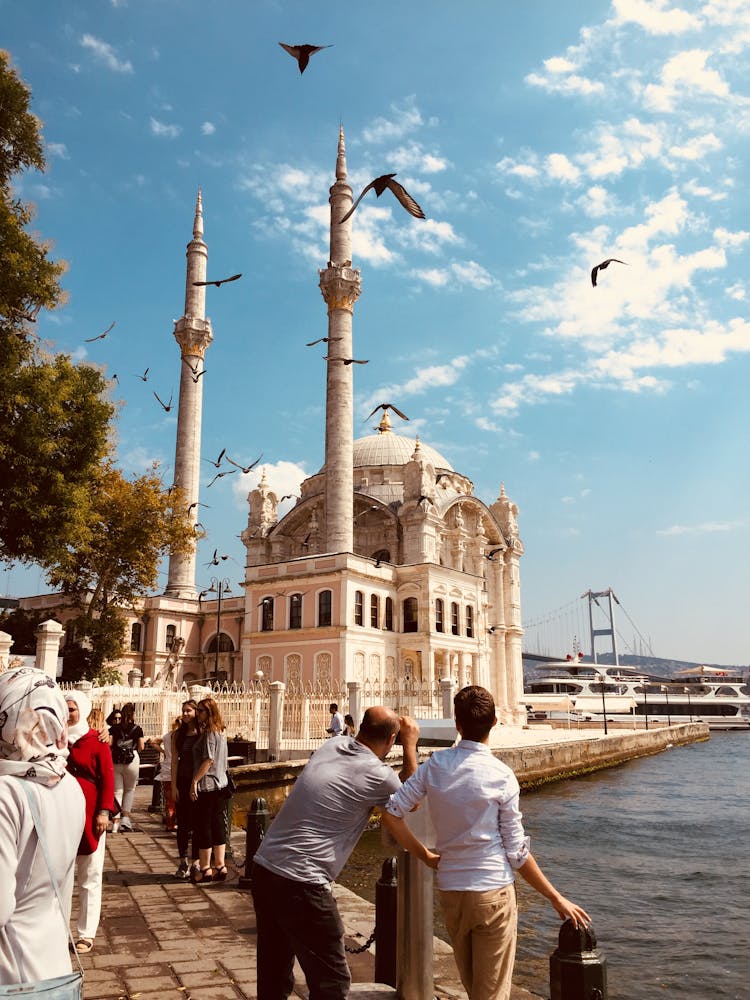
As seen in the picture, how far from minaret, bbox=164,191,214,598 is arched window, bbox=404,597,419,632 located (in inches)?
451

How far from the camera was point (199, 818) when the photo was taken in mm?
7684

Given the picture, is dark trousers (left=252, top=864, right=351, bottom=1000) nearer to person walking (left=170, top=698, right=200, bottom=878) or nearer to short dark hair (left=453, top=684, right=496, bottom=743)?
short dark hair (left=453, top=684, right=496, bottom=743)

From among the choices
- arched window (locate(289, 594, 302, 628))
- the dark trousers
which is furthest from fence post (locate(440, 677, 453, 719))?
the dark trousers

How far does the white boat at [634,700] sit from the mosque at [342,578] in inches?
723

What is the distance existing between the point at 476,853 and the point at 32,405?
56.4ft

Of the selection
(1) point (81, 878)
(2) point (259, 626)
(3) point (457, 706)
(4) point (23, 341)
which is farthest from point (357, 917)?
(2) point (259, 626)

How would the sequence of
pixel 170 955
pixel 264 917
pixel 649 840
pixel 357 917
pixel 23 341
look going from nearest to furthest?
pixel 264 917 → pixel 170 955 → pixel 357 917 → pixel 649 840 → pixel 23 341

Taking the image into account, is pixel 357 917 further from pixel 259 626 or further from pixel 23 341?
pixel 259 626

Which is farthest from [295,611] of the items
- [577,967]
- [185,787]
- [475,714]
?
[577,967]

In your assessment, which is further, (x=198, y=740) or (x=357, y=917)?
(x=198, y=740)

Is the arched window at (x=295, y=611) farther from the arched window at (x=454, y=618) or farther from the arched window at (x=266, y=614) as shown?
the arched window at (x=454, y=618)

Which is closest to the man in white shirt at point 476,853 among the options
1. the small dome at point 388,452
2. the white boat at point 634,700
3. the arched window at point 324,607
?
the arched window at point 324,607

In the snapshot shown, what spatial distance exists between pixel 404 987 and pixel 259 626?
32.1m

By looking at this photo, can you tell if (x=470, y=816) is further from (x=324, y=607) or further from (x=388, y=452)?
(x=388, y=452)
